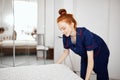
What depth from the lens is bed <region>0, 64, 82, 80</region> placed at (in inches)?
62.0

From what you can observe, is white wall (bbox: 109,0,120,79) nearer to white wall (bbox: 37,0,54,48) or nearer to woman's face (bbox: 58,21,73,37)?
white wall (bbox: 37,0,54,48)

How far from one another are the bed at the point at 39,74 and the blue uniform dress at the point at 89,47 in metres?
0.26

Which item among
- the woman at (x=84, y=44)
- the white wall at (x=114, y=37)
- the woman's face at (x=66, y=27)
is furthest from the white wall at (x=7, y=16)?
the woman's face at (x=66, y=27)

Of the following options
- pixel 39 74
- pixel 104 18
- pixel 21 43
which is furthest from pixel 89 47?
pixel 21 43

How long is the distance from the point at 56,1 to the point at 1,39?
5.74 ft

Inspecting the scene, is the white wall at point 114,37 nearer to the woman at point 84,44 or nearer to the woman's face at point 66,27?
the woman at point 84,44

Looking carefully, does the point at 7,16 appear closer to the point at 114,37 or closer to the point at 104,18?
the point at 104,18

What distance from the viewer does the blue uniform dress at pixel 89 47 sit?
180cm

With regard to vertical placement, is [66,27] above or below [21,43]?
above

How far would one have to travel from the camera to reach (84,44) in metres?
1.85

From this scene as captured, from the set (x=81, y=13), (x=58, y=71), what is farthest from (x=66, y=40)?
(x=81, y=13)

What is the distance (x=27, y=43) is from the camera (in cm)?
457

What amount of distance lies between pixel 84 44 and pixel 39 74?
54cm

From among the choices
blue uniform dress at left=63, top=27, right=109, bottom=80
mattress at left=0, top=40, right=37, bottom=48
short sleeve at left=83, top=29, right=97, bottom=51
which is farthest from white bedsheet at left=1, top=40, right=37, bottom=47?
short sleeve at left=83, top=29, right=97, bottom=51
